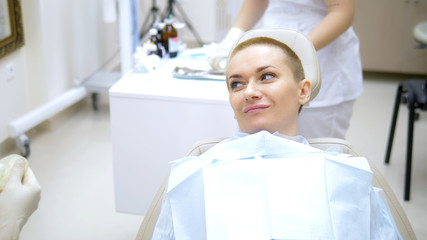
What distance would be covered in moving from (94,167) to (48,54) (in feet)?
2.64

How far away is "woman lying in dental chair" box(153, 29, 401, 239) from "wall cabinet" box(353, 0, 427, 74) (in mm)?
2891

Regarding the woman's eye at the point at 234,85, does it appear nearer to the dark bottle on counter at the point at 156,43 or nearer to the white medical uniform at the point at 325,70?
the white medical uniform at the point at 325,70

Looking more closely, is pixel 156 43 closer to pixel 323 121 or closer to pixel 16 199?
pixel 323 121

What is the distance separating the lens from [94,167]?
2.87 metres

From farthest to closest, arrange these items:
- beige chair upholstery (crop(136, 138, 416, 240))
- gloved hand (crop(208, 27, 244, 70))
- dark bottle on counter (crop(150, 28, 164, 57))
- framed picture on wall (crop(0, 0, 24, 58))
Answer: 1. framed picture on wall (crop(0, 0, 24, 58))
2. dark bottle on counter (crop(150, 28, 164, 57))
3. gloved hand (crop(208, 27, 244, 70))
4. beige chair upholstery (crop(136, 138, 416, 240))

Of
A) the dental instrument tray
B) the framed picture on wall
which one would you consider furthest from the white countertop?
the framed picture on wall

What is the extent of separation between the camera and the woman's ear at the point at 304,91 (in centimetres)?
145

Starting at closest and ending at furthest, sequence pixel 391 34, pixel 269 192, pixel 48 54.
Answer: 1. pixel 269 192
2. pixel 48 54
3. pixel 391 34

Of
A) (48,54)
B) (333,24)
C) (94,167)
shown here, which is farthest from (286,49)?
(48,54)

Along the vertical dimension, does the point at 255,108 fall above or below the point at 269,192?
above

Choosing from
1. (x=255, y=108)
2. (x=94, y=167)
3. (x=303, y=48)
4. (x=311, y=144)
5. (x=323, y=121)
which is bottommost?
(x=94, y=167)

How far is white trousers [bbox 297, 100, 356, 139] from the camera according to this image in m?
1.93

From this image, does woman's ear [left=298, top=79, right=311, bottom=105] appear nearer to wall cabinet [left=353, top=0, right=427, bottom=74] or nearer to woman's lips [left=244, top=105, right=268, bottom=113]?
woman's lips [left=244, top=105, right=268, bottom=113]

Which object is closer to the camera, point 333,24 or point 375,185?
point 375,185
